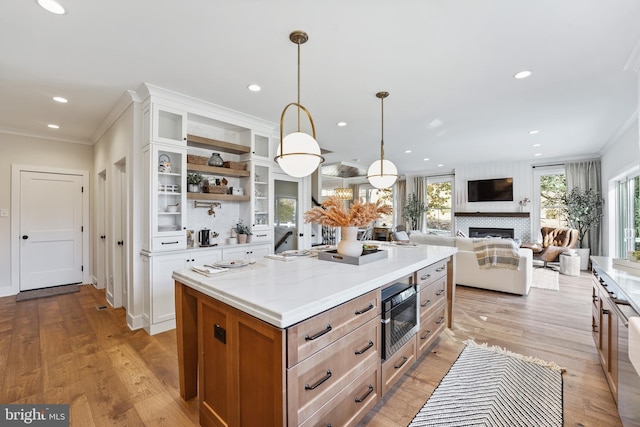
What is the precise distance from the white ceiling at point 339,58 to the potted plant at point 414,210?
499 centimetres

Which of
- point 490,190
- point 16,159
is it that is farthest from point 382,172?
point 490,190

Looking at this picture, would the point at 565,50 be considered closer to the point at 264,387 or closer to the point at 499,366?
the point at 499,366

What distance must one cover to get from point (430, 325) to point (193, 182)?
3046mm

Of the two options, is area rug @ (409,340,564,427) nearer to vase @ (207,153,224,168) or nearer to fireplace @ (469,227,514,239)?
vase @ (207,153,224,168)

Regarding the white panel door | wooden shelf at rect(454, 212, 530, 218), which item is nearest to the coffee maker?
the white panel door

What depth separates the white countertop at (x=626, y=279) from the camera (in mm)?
1463

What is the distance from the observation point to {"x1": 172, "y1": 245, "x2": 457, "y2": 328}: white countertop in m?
1.20

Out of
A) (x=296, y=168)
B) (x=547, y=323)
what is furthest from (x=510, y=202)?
(x=296, y=168)

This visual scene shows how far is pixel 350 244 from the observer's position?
2.15 m

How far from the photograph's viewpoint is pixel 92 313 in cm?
362

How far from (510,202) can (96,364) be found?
885 centimetres

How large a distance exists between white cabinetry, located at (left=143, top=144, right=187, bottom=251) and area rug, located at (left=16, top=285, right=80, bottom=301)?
8.61 ft

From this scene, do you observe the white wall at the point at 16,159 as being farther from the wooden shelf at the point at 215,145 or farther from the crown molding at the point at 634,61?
the crown molding at the point at 634,61

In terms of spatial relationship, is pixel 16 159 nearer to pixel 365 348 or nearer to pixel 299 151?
pixel 299 151
